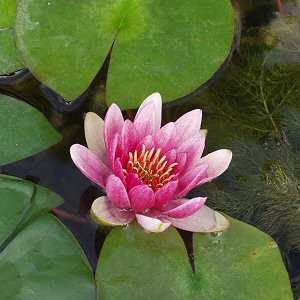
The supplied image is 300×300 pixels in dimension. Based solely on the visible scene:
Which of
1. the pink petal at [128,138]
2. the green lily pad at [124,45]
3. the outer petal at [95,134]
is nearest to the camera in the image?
the pink petal at [128,138]

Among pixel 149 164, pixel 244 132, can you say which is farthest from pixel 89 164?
pixel 244 132

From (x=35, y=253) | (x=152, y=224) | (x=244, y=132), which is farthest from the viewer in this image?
(x=244, y=132)

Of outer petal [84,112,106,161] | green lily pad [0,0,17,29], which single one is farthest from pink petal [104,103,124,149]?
green lily pad [0,0,17,29]

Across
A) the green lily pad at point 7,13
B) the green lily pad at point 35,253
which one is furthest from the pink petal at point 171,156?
the green lily pad at point 7,13

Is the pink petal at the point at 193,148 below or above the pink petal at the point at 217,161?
above

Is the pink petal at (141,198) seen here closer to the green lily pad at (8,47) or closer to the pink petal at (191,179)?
the pink petal at (191,179)

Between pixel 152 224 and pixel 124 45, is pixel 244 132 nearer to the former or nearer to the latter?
pixel 124 45

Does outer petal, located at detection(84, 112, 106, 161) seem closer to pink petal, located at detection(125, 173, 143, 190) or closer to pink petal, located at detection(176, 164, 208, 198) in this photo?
pink petal, located at detection(125, 173, 143, 190)

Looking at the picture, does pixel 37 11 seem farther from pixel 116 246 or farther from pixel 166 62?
pixel 116 246
